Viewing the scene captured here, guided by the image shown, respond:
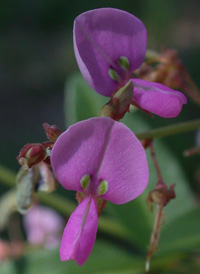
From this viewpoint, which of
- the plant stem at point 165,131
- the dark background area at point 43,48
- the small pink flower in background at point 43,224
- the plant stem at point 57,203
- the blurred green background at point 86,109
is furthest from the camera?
the dark background area at point 43,48

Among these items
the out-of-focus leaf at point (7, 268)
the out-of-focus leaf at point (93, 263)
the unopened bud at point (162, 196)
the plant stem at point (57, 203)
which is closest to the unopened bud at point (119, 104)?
the unopened bud at point (162, 196)

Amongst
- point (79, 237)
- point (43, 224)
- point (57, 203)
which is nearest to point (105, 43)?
point (79, 237)

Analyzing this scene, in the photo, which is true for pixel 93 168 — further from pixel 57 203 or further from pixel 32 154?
pixel 57 203

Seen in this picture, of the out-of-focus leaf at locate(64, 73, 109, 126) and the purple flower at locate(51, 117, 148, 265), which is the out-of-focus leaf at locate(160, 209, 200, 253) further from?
the purple flower at locate(51, 117, 148, 265)

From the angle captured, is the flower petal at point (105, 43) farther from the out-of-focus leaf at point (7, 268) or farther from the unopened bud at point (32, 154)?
the out-of-focus leaf at point (7, 268)

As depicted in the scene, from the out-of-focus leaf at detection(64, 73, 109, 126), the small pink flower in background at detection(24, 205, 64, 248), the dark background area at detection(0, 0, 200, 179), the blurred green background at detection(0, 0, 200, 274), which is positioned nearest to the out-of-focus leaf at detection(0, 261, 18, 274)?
the blurred green background at detection(0, 0, 200, 274)

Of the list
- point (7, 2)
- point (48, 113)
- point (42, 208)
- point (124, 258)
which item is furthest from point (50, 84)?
point (124, 258)
